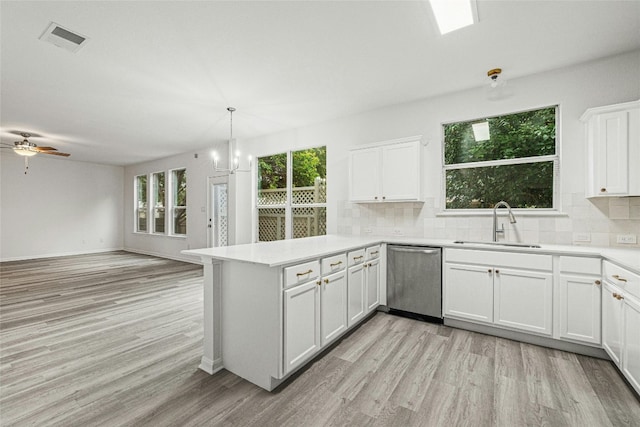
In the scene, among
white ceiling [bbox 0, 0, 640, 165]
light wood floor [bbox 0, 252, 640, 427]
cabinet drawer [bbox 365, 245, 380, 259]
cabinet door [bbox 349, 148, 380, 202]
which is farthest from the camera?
cabinet door [bbox 349, 148, 380, 202]

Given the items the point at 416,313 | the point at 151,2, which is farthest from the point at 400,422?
the point at 151,2

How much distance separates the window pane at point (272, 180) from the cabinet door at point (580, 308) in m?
4.01

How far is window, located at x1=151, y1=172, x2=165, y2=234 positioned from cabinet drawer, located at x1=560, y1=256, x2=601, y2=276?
27.4 ft

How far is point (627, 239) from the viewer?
2.64m

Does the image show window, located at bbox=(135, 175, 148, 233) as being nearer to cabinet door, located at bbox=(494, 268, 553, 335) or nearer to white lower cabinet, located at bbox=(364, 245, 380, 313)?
white lower cabinet, located at bbox=(364, 245, 380, 313)

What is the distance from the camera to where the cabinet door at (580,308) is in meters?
2.32

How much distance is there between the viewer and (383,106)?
403 centimetres

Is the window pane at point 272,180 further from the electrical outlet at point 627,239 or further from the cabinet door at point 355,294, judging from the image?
the electrical outlet at point 627,239

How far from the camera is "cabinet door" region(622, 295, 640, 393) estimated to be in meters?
1.77

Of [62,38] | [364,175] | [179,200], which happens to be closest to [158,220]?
[179,200]

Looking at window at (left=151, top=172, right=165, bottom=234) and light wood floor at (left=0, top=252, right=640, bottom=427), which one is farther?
window at (left=151, top=172, right=165, bottom=234)

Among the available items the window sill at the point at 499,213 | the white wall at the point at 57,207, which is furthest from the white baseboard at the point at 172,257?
the window sill at the point at 499,213

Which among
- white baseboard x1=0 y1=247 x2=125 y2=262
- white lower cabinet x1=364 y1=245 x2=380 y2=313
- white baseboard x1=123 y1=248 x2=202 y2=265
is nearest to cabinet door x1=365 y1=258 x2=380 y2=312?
white lower cabinet x1=364 y1=245 x2=380 y2=313

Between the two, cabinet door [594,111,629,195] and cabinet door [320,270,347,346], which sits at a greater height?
cabinet door [594,111,629,195]
